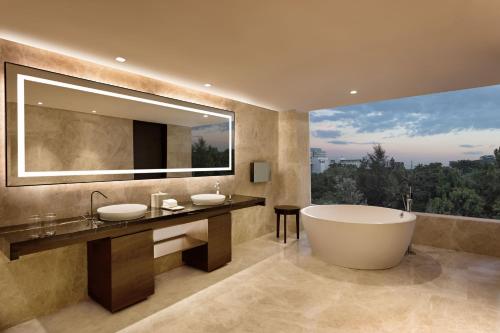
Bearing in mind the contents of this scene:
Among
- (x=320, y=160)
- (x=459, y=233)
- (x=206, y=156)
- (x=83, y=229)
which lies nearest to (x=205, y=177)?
(x=206, y=156)

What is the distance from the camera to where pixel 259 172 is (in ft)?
14.7

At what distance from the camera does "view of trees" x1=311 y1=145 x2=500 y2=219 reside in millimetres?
5797

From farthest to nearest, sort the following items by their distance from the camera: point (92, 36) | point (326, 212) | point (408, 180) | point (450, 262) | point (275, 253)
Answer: point (408, 180) < point (326, 212) < point (275, 253) < point (450, 262) < point (92, 36)

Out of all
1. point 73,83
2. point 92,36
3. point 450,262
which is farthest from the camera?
point 450,262

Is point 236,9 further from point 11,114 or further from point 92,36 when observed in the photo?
point 11,114

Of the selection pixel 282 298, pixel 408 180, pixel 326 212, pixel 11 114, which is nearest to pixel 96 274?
pixel 11 114

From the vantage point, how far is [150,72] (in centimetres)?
290

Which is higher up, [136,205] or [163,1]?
[163,1]

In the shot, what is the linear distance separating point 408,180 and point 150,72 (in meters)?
6.40

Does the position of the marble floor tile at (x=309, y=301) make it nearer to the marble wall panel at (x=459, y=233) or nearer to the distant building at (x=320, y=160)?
the marble wall panel at (x=459, y=233)

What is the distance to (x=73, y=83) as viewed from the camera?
96.9 inches

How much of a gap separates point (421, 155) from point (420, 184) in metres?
0.72

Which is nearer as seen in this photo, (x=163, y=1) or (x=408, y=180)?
(x=163, y=1)

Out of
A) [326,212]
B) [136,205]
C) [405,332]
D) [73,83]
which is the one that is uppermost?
[73,83]
